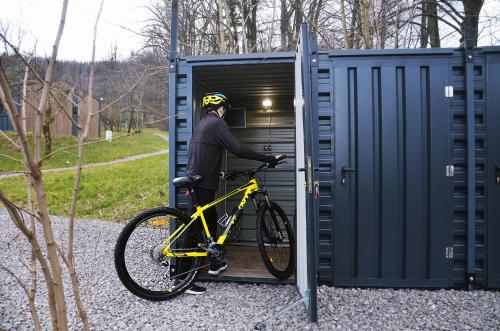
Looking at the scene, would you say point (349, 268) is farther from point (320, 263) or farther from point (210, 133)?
point (210, 133)

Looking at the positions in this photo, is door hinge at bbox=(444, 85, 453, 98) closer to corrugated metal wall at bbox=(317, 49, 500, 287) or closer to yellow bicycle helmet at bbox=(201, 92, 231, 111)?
corrugated metal wall at bbox=(317, 49, 500, 287)

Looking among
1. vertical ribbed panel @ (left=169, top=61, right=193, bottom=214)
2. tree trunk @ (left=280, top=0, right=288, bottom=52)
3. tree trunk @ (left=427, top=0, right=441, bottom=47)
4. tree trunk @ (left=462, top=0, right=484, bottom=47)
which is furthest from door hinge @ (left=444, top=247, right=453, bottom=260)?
tree trunk @ (left=427, top=0, right=441, bottom=47)

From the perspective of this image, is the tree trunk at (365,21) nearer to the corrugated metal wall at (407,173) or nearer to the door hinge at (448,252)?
the corrugated metal wall at (407,173)

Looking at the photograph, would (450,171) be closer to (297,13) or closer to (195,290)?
(195,290)

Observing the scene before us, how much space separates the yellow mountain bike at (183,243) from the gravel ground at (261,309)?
211mm

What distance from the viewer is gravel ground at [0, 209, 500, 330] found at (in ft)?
10.1

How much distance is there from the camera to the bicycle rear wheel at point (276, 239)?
395cm

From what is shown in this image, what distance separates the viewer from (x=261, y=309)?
3404 millimetres

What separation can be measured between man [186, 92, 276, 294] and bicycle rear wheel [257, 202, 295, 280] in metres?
0.54

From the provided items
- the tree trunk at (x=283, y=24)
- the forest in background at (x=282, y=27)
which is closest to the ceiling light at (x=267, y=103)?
the forest in background at (x=282, y=27)

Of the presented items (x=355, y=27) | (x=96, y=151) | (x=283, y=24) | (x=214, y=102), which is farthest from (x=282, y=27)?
(x=96, y=151)

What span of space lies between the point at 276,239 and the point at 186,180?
4.10 feet

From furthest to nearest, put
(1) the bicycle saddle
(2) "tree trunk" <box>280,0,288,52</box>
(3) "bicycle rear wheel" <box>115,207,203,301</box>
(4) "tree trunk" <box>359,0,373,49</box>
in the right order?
(2) "tree trunk" <box>280,0,288,52</box> → (4) "tree trunk" <box>359,0,373,49</box> → (1) the bicycle saddle → (3) "bicycle rear wheel" <box>115,207,203,301</box>

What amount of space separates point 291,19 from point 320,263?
755cm
